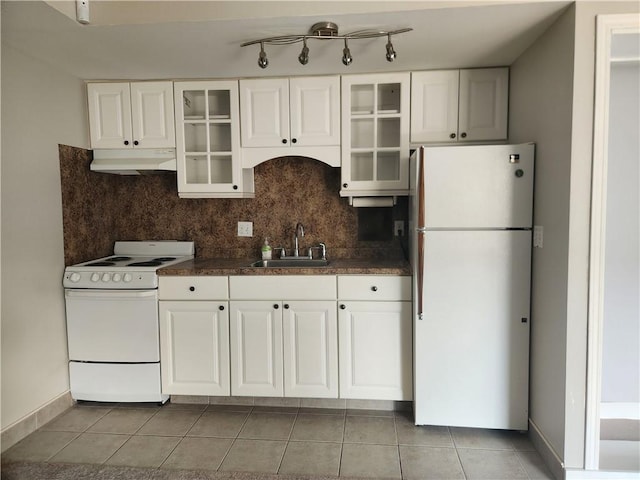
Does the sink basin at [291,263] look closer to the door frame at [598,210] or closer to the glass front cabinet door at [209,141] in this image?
the glass front cabinet door at [209,141]

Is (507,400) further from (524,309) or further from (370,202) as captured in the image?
(370,202)

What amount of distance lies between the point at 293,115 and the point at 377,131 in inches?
22.1

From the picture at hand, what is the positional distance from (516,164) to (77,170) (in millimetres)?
2747

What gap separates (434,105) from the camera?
257 cm

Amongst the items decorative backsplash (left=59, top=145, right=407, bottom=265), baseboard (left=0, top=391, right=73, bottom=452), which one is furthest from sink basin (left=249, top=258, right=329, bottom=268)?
baseboard (left=0, top=391, right=73, bottom=452)

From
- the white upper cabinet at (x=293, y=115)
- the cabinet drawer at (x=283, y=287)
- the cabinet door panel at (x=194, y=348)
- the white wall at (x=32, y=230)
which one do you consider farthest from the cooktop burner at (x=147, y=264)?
the white upper cabinet at (x=293, y=115)

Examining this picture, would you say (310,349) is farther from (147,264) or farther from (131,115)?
(131,115)

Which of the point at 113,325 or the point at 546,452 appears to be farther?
the point at 113,325

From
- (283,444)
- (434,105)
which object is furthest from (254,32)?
(283,444)

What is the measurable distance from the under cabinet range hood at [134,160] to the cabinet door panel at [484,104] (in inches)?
76.4

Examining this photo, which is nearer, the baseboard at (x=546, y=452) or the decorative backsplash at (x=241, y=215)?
the baseboard at (x=546, y=452)

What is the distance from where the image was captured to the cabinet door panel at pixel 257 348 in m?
2.53

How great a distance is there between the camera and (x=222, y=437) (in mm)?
2311

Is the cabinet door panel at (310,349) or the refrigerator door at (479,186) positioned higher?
the refrigerator door at (479,186)
